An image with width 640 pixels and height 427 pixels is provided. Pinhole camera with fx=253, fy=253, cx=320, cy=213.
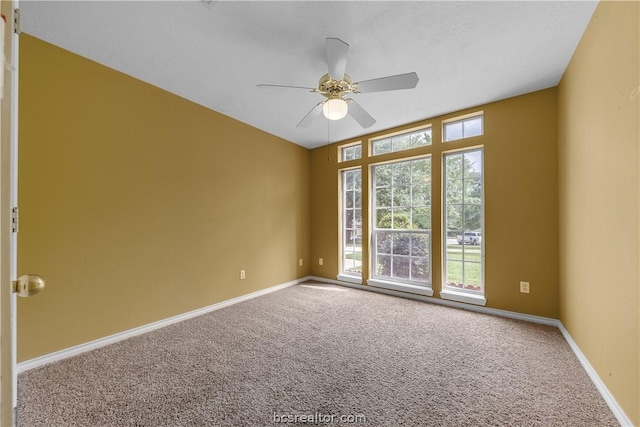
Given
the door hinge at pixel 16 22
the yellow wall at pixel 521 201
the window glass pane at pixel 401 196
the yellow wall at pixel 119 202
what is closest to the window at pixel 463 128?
the yellow wall at pixel 521 201

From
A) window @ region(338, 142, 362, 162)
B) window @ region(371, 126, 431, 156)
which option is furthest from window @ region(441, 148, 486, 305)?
window @ region(338, 142, 362, 162)

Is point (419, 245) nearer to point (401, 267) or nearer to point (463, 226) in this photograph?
point (401, 267)

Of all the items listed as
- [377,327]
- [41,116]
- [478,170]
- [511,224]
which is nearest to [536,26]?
[478,170]

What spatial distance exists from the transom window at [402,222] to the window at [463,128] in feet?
1.29

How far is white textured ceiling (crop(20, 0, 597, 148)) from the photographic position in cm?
166

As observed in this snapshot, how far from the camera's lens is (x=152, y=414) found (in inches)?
57.5

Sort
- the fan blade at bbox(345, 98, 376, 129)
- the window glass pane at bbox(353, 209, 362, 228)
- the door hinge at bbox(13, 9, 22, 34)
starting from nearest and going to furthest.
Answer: the door hinge at bbox(13, 9, 22, 34), the fan blade at bbox(345, 98, 376, 129), the window glass pane at bbox(353, 209, 362, 228)

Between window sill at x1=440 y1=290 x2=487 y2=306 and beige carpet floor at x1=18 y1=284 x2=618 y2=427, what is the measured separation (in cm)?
29

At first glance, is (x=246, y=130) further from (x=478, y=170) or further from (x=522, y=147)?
(x=522, y=147)

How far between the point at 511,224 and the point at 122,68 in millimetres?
4196

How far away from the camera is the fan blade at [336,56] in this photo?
160cm

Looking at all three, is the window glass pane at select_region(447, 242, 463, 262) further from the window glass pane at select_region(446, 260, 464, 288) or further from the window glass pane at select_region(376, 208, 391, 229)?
the window glass pane at select_region(376, 208, 391, 229)

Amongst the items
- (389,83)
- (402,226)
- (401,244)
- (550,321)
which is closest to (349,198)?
(402,226)

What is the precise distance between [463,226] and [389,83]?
2143 mm
